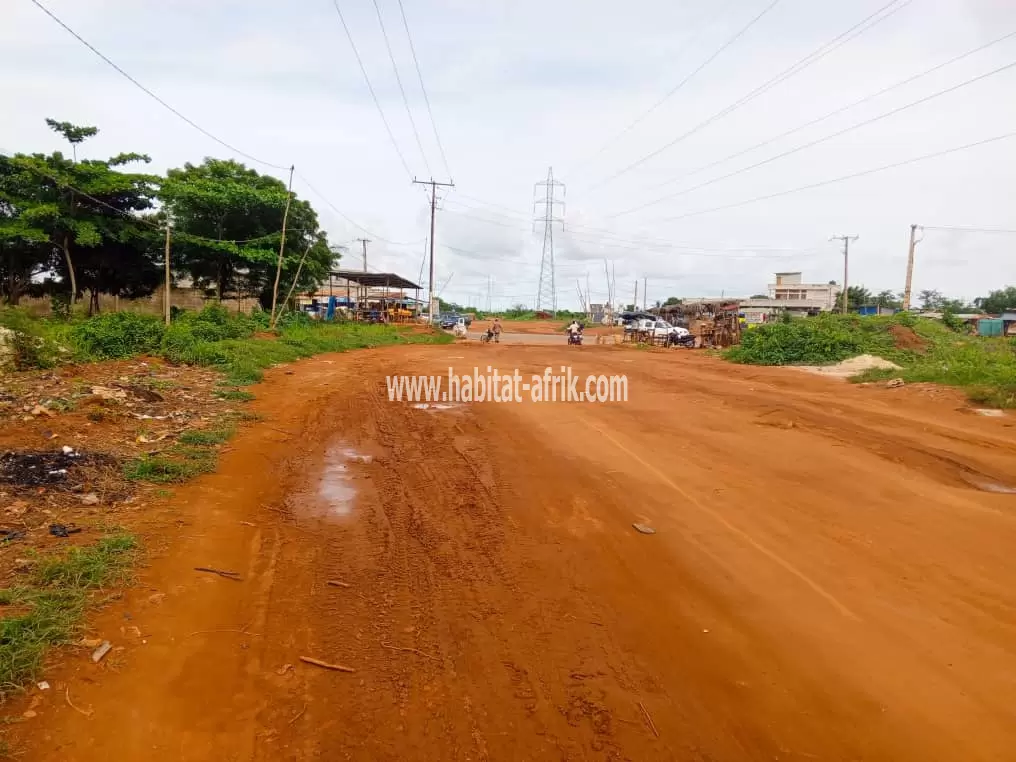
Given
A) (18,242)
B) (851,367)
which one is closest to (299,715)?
(851,367)

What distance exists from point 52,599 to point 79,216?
22394 mm

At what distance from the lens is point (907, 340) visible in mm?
20078

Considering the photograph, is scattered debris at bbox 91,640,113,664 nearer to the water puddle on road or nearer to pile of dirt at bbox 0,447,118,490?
pile of dirt at bbox 0,447,118,490

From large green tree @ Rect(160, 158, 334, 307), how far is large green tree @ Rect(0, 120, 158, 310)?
1488 millimetres

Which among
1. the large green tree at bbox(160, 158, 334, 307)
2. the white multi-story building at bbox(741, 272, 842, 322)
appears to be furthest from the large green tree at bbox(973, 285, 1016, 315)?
the large green tree at bbox(160, 158, 334, 307)

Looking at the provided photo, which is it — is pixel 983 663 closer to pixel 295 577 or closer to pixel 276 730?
pixel 276 730

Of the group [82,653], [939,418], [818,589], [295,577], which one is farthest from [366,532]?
[939,418]

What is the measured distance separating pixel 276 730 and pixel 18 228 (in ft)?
76.0

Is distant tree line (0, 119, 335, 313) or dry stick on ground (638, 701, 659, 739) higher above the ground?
distant tree line (0, 119, 335, 313)

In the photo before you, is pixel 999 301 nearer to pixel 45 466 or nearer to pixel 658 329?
pixel 658 329

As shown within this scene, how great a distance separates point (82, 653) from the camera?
3.03 meters

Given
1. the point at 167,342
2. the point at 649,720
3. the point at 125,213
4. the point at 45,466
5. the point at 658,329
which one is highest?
the point at 125,213

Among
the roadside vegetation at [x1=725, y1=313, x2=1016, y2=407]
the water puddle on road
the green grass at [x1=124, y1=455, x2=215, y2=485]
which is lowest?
the green grass at [x1=124, y1=455, x2=215, y2=485]

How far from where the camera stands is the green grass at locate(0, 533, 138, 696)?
9.33 feet
